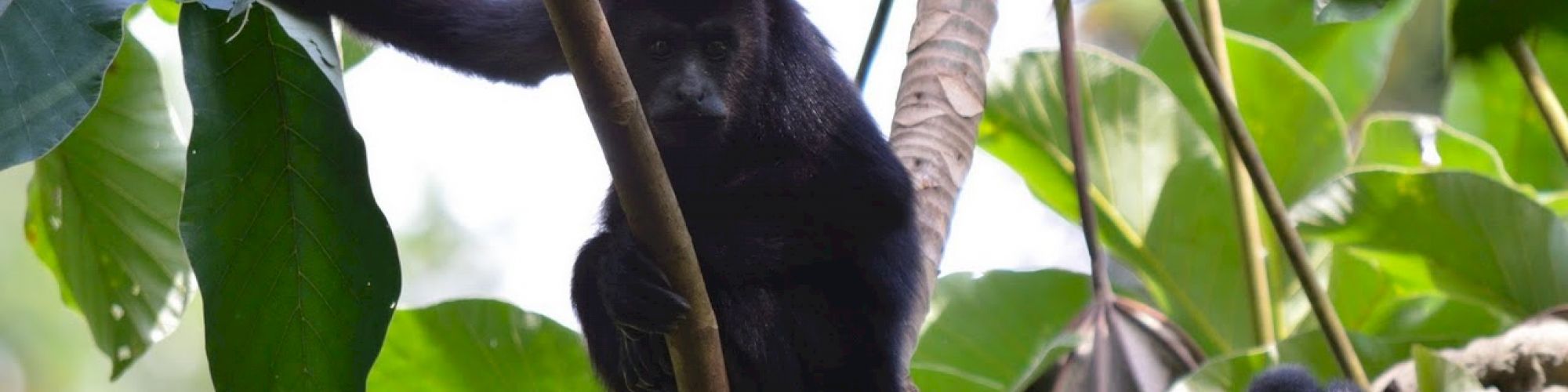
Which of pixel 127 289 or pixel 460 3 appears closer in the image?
pixel 127 289

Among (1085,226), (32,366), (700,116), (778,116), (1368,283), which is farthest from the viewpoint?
(32,366)


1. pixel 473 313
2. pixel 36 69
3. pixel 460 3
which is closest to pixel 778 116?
pixel 460 3

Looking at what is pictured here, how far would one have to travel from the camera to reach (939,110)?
11.4 ft

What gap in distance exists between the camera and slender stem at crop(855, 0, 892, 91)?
12.0 ft

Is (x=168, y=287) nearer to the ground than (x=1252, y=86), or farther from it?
nearer to the ground

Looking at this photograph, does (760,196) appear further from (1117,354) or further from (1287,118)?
(1287,118)

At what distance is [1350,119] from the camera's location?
4812mm

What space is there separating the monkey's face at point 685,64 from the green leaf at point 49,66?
1246 mm

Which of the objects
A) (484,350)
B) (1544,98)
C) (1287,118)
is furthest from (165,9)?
(1287,118)

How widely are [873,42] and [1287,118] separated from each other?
4.52ft

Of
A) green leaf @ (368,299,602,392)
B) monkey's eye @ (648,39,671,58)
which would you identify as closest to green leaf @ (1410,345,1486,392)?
monkey's eye @ (648,39,671,58)

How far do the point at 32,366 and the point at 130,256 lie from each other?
14103mm

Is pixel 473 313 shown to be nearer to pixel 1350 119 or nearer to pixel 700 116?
pixel 700 116

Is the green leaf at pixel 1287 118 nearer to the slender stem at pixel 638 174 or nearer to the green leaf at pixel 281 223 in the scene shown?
the slender stem at pixel 638 174
